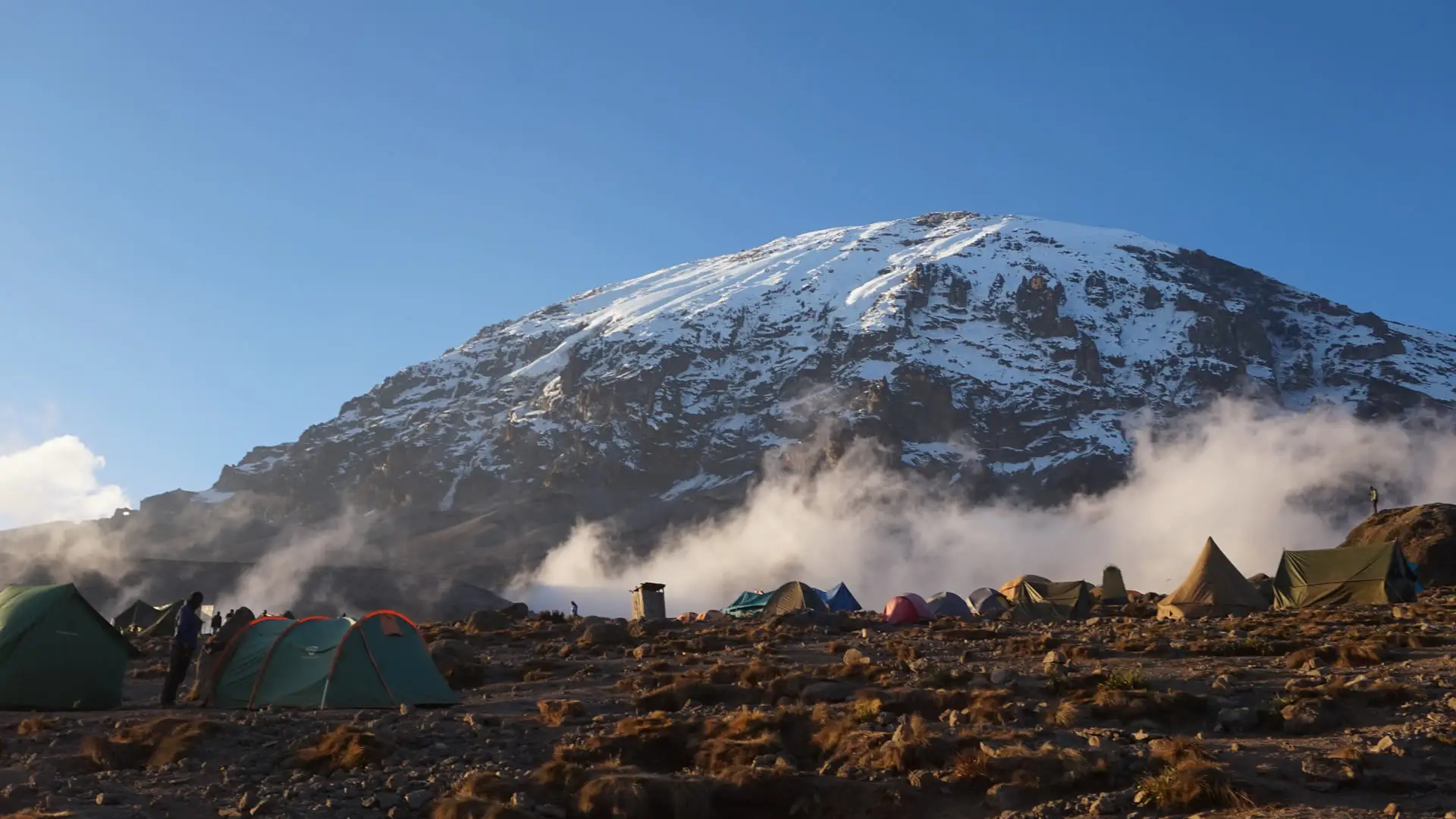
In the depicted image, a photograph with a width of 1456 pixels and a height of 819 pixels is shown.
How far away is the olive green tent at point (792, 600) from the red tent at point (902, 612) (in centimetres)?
451

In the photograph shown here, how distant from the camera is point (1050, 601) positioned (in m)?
38.9

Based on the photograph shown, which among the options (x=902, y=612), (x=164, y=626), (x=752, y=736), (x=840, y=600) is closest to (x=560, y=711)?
(x=752, y=736)

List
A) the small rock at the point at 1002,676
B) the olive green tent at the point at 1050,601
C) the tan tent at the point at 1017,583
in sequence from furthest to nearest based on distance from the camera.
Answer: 1. the tan tent at the point at 1017,583
2. the olive green tent at the point at 1050,601
3. the small rock at the point at 1002,676

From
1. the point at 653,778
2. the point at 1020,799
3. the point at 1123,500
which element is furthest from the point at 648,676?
the point at 1123,500

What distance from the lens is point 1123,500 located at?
140 meters

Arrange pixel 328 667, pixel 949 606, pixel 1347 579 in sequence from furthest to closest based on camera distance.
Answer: pixel 949 606, pixel 1347 579, pixel 328 667

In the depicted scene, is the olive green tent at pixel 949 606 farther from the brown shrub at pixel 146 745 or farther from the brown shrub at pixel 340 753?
the brown shrub at pixel 146 745

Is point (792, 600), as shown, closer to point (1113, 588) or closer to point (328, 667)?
point (1113, 588)

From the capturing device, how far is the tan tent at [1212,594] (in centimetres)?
2875

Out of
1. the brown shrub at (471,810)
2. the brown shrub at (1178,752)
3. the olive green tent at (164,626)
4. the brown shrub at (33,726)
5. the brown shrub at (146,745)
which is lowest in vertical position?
the brown shrub at (1178,752)

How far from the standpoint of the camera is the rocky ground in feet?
31.3

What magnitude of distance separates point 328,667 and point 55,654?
3894 mm

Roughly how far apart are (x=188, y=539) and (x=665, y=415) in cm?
7359

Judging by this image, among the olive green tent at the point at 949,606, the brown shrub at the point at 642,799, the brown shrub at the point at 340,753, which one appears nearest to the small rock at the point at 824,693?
the brown shrub at the point at 642,799
